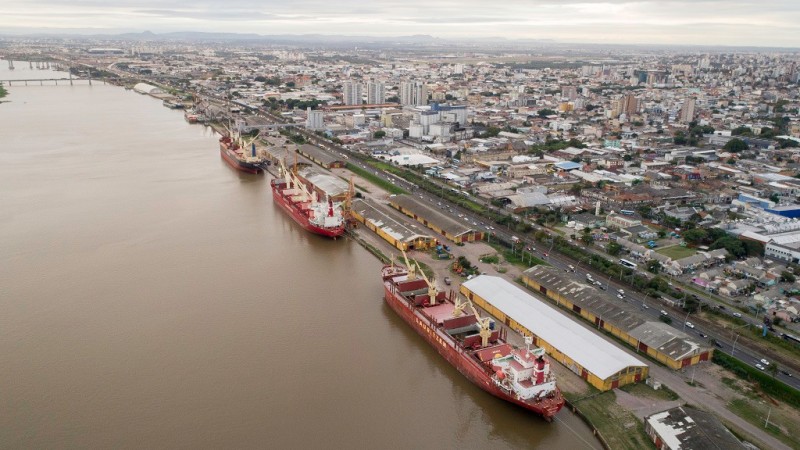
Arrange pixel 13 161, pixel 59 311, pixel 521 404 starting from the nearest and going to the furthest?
pixel 521 404 → pixel 59 311 → pixel 13 161

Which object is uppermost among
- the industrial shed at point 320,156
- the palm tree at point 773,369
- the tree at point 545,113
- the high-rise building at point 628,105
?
the high-rise building at point 628,105

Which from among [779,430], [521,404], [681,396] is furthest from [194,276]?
[779,430]

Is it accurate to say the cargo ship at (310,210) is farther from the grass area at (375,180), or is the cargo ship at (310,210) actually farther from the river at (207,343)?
the grass area at (375,180)

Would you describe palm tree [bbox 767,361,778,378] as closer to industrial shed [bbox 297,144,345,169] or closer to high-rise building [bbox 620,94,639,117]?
industrial shed [bbox 297,144,345,169]

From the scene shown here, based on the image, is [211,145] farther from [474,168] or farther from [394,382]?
[394,382]

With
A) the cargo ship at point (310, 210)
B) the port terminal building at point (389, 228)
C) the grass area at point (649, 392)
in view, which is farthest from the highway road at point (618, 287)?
the cargo ship at point (310, 210)

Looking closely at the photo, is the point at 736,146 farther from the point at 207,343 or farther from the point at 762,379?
the point at 207,343

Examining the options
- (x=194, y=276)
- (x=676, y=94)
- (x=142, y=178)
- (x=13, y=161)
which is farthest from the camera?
(x=676, y=94)

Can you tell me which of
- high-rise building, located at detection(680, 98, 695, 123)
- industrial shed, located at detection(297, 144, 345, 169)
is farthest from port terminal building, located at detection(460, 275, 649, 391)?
high-rise building, located at detection(680, 98, 695, 123)
